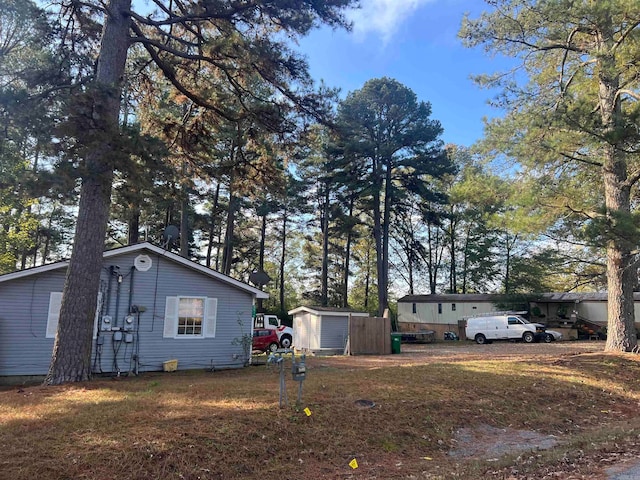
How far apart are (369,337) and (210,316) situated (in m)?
7.49

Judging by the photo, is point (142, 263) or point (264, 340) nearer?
point (142, 263)

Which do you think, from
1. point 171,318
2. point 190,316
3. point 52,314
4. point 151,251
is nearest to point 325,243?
point 190,316

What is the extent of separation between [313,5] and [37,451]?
9.67 metres

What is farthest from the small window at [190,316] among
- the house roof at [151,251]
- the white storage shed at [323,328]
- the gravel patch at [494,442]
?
the gravel patch at [494,442]

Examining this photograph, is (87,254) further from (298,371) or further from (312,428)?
(312,428)

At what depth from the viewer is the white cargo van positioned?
23922mm

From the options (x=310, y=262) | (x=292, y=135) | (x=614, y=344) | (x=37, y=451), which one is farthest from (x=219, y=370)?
(x=310, y=262)

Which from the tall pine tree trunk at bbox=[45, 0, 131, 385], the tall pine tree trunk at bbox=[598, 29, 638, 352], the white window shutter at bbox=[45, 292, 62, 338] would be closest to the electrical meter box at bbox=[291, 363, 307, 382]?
the tall pine tree trunk at bbox=[45, 0, 131, 385]

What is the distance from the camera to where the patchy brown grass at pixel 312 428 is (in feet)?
14.9

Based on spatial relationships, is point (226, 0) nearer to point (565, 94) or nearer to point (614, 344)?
point (565, 94)

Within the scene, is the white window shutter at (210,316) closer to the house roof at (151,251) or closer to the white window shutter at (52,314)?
the house roof at (151,251)

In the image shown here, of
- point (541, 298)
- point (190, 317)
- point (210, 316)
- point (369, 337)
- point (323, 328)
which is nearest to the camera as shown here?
point (190, 317)

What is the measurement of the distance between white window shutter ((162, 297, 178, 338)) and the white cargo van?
61.4 ft

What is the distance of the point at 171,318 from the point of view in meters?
12.3
